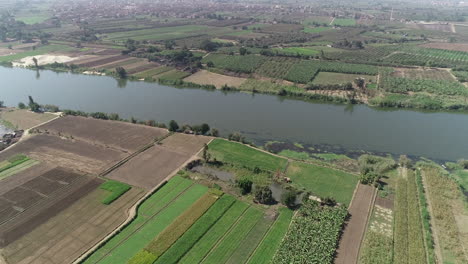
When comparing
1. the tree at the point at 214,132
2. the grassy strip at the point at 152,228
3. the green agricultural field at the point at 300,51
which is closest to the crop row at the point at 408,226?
the grassy strip at the point at 152,228

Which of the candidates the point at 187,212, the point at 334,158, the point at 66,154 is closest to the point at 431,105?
the point at 334,158

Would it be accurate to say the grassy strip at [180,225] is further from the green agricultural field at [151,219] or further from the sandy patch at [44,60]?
the sandy patch at [44,60]

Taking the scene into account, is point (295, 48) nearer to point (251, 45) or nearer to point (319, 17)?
point (251, 45)

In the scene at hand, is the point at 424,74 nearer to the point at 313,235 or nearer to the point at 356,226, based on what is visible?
the point at 356,226

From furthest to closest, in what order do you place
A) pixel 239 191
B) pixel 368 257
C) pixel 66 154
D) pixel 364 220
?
pixel 66 154, pixel 239 191, pixel 364 220, pixel 368 257

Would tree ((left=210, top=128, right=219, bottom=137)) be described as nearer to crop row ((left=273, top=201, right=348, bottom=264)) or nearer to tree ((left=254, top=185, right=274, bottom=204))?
tree ((left=254, top=185, right=274, bottom=204))

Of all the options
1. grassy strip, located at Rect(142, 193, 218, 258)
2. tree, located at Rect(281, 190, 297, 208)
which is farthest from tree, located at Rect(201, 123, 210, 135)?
tree, located at Rect(281, 190, 297, 208)
